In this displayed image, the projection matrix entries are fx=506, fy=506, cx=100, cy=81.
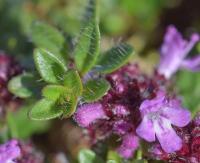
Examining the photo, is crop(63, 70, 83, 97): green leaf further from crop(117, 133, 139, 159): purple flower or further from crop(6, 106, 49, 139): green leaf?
crop(6, 106, 49, 139): green leaf

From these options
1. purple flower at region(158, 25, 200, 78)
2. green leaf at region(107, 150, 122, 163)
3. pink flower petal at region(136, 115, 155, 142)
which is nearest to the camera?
pink flower petal at region(136, 115, 155, 142)

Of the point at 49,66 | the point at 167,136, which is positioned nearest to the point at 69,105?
the point at 49,66

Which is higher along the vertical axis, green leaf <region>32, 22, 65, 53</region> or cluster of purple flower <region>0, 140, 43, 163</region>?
green leaf <region>32, 22, 65, 53</region>

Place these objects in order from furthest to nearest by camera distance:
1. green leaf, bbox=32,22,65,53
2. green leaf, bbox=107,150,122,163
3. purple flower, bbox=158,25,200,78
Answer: purple flower, bbox=158,25,200,78
green leaf, bbox=32,22,65,53
green leaf, bbox=107,150,122,163

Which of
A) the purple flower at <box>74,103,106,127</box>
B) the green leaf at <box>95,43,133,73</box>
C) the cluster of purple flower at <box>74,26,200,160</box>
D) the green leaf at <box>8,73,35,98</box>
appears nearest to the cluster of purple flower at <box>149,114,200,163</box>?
the cluster of purple flower at <box>74,26,200,160</box>

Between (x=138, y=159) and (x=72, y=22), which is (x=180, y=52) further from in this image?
(x=72, y=22)

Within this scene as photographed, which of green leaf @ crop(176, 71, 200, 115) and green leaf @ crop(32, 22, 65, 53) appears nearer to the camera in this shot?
green leaf @ crop(32, 22, 65, 53)
